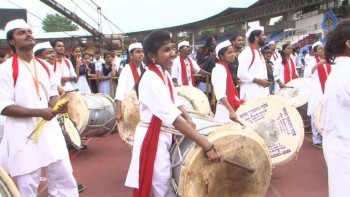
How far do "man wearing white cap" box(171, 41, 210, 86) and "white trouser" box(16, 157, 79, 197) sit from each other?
4.79 metres

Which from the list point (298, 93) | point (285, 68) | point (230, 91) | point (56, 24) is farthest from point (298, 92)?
point (56, 24)

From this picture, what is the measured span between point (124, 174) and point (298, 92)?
12.7 feet

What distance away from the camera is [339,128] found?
9.05 feet

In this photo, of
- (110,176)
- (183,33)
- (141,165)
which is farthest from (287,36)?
(141,165)

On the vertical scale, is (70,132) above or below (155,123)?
below

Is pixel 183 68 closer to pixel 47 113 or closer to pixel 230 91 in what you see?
pixel 230 91

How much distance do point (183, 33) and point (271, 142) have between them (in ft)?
167

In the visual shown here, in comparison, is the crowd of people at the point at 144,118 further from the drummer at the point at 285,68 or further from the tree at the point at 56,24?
the tree at the point at 56,24

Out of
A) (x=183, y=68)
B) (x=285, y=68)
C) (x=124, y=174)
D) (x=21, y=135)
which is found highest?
(x=183, y=68)

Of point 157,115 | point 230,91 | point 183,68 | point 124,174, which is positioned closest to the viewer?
point 157,115

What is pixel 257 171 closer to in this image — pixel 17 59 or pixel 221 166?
pixel 221 166

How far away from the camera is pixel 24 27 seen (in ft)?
11.2

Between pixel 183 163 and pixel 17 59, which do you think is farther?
pixel 17 59

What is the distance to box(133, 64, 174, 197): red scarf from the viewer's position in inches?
118
